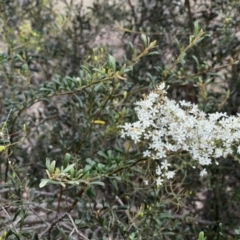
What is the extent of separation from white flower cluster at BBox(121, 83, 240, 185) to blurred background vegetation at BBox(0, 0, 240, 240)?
0.37 ft

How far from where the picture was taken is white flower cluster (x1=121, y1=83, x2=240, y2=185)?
129 centimetres

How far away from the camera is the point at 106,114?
188 cm

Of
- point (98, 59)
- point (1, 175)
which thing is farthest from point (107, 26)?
point (98, 59)

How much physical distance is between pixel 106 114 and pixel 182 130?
62 centimetres

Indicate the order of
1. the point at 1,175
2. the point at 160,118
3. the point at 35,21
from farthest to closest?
the point at 35,21, the point at 1,175, the point at 160,118

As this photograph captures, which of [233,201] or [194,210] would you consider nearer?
[233,201]

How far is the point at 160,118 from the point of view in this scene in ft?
4.34

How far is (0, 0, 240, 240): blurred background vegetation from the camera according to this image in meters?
1.50

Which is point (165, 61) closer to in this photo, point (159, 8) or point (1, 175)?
point (159, 8)

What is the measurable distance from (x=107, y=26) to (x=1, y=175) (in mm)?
1223

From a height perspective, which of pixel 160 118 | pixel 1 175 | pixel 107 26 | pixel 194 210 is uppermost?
pixel 160 118

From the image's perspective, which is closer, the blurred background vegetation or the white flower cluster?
the white flower cluster

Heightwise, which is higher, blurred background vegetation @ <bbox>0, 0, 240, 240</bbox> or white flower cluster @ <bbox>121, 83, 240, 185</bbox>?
white flower cluster @ <bbox>121, 83, 240, 185</bbox>

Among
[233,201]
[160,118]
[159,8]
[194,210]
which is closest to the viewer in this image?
[160,118]
